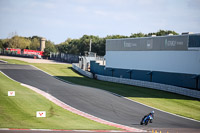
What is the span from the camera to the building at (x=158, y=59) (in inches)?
1606

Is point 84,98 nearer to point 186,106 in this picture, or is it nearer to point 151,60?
point 186,106

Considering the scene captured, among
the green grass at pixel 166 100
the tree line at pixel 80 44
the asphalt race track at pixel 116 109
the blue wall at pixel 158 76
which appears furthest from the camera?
the tree line at pixel 80 44

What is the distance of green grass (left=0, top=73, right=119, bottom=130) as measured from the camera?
1903 cm

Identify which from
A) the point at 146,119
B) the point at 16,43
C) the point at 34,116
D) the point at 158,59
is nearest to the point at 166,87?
the point at 158,59

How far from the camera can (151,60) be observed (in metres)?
48.8

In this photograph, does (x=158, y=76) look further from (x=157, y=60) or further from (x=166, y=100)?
(x=166, y=100)

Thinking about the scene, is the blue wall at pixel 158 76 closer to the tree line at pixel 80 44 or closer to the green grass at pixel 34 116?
the green grass at pixel 34 116

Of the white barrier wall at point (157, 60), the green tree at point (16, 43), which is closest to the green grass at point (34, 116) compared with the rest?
the white barrier wall at point (157, 60)

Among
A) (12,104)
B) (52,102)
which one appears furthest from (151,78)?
(12,104)

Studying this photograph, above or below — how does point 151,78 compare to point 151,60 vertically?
below

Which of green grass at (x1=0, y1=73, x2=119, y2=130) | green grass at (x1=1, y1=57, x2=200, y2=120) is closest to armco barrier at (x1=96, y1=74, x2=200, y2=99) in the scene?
green grass at (x1=1, y1=57, x2=200, y2=120)

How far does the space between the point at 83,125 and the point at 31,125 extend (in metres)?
3.91

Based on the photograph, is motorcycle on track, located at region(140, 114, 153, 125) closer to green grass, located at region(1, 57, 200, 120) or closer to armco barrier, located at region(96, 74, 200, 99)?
green grass, located at region(1, 57, 200, 120)

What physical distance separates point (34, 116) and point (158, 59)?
30335 mm
